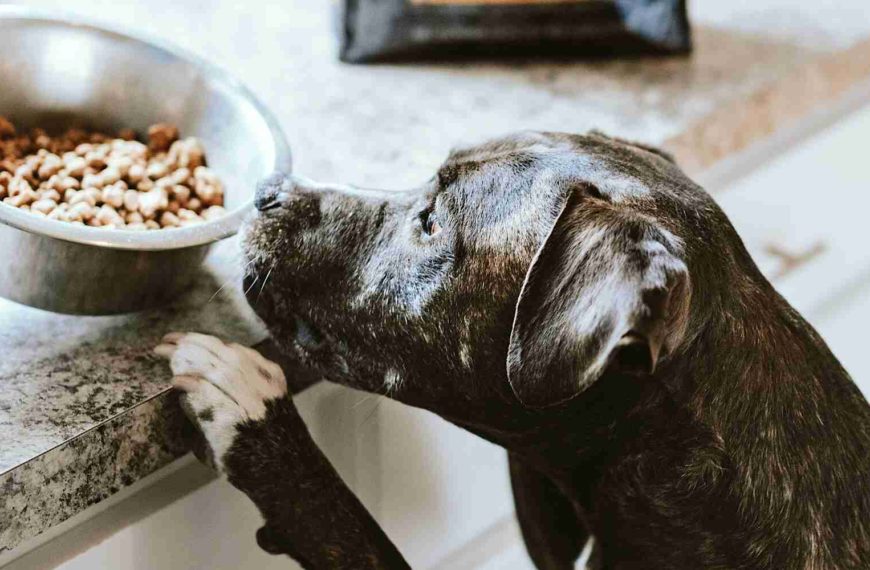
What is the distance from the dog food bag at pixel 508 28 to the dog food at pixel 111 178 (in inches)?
23.4

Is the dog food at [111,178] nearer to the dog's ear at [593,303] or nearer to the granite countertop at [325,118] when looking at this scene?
the granite countertop at [325,118]

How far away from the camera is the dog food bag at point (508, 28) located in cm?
189

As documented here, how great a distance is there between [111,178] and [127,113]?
6.6 inches

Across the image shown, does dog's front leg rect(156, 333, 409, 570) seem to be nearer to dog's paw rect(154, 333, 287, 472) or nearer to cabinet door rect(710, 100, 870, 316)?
dog's paw rect(154, 333, 287, 472)

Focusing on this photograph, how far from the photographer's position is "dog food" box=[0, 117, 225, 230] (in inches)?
47.9

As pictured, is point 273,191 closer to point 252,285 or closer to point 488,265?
point 252,285

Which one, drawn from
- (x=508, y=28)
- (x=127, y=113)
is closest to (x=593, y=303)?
(x=127, y=113)

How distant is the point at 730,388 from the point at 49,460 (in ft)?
2.29

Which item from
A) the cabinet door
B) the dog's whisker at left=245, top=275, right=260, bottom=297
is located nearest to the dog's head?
the dog's whisker at left=245, top=275, right=260, bottom=297

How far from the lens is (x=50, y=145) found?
1.33 meters

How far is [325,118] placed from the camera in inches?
69.1

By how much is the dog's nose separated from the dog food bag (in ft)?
2.31

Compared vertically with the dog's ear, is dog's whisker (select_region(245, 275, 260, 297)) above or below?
below

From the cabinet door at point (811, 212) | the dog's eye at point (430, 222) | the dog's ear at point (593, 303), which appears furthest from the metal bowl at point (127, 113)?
the cabinet door at point (811, 212)
